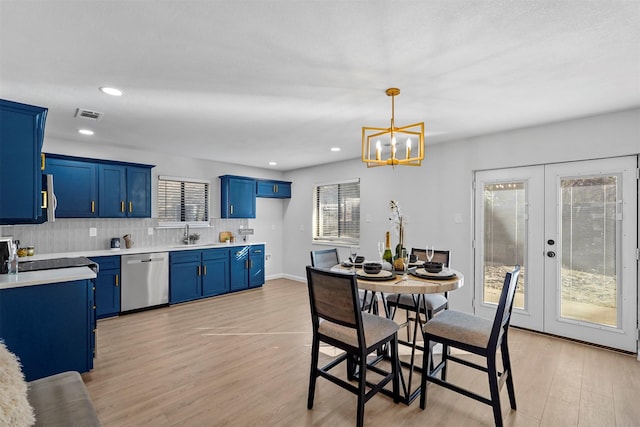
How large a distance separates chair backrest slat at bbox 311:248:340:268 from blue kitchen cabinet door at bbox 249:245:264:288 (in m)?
2.61

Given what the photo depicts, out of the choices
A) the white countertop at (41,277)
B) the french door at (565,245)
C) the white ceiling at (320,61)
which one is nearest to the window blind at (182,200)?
the white ceiling at (320,61)

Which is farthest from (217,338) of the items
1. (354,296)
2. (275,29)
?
(275,29)

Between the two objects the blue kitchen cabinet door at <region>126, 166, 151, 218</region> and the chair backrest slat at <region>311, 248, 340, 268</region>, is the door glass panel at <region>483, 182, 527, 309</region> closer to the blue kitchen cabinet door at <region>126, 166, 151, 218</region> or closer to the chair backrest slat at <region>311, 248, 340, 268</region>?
the chair backrest slat at <region>311, 248, 340, 268</region>

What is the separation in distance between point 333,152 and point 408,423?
3841mm

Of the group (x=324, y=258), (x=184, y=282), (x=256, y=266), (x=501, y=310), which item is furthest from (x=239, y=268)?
(x=501, y=310)

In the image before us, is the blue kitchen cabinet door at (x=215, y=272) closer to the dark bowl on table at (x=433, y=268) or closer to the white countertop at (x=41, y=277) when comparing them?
the white countertop at (x=41, y=277)

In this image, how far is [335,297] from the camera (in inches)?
80.3

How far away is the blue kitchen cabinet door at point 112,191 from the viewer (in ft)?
14.2

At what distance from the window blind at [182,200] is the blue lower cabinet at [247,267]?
91 centimetres

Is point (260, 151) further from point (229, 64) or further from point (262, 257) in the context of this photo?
point (229, 64)

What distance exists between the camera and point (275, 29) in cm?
176

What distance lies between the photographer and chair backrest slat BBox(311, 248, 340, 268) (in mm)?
3320

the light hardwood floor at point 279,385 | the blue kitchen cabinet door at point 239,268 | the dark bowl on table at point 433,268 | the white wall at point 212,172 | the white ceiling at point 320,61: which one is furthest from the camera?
the blue kitchen cabinet door at point 239,268

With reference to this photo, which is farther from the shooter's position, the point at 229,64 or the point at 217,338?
the point at 217,338
